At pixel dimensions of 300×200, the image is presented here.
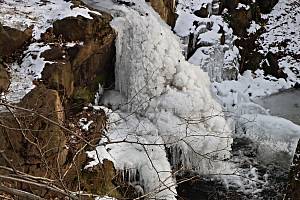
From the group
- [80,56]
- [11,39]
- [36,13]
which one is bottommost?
[80,56]

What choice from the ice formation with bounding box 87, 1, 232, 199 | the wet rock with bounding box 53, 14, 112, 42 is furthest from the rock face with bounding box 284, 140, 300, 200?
the wet rock with bounding box 53, 14, 112, 42

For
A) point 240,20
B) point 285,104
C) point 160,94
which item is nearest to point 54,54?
point 160,94

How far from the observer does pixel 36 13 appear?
7.55m

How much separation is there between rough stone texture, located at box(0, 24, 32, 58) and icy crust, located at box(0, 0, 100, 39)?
110 millimetres

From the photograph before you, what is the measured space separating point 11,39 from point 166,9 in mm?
3866

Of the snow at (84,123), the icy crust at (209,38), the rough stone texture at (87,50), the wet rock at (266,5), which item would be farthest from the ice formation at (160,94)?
the wet rock at (266,5)

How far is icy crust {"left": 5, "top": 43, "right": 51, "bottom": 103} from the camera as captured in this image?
6.26m

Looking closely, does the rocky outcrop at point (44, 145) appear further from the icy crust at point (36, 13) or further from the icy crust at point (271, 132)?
the icy crust at point (271, 132)

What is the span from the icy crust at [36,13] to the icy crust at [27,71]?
1.03 ft

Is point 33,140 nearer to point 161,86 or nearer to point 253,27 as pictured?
point 161,86

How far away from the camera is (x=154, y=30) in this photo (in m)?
8.18

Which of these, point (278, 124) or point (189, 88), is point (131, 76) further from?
point (278, 124)

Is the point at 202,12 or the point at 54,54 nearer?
the point at 54,54

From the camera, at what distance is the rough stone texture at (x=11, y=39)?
6.79 meters
